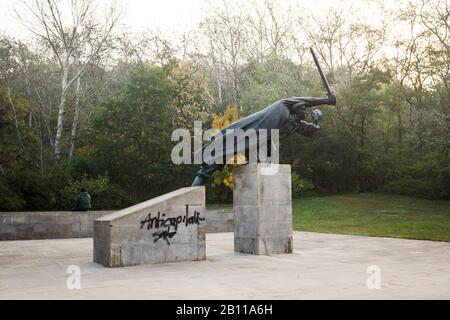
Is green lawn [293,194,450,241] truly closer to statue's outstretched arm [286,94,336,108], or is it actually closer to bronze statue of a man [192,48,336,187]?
statue's outstretched arm [286,94,336,108]

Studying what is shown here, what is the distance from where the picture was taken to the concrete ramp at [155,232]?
964 cm

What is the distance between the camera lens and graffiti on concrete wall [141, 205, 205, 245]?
32.9ft

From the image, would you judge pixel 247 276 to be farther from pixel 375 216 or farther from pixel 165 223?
pixel 375 216

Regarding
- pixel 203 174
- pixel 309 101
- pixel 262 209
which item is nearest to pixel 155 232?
pixel 203 174

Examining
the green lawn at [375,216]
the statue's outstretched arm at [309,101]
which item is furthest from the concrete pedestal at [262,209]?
the green lawn at [375,216]

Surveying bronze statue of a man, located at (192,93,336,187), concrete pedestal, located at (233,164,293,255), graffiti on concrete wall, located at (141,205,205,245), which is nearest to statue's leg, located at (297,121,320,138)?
bronze statue of a man, located at (192,93,336,187)

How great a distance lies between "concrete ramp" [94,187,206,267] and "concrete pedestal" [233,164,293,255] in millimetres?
1520

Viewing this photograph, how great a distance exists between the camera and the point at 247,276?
27.0ft

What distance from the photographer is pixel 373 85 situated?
38500 mm

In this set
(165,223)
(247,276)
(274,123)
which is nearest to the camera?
(247,276)

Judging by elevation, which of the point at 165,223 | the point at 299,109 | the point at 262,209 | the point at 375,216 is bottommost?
the point at 375,216

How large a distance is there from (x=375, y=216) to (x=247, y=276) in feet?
64.2

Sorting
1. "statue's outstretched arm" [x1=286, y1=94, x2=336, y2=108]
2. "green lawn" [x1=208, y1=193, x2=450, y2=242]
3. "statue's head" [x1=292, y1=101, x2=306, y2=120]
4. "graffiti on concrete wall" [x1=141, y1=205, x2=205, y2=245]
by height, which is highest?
"statue's outstretched arm" [x1=286, y1=94, x2=336, y2=108]
